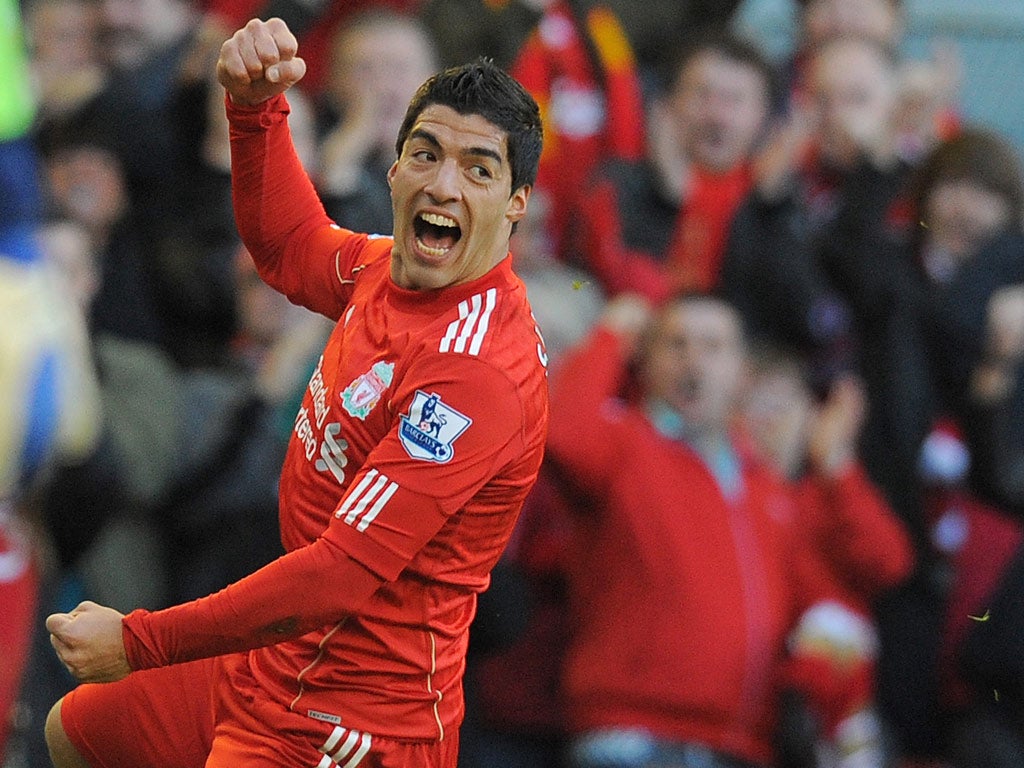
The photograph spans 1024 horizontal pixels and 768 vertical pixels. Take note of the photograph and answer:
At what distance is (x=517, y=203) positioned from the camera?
10.8ft

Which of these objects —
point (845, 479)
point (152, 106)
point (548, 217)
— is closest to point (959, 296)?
point (845, 479)

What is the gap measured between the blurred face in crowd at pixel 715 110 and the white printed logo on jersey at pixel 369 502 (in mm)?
3521

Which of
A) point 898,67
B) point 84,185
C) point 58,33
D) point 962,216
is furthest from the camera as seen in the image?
point 898,67

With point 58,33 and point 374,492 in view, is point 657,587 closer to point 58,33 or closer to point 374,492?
point 374,492

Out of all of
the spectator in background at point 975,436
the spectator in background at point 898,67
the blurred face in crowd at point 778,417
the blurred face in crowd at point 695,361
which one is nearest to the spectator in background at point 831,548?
the blurred face in crowd at point 778,417

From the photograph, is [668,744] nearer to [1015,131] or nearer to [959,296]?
[959,296]

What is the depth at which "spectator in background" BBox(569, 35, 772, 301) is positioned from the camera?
5.98 meters

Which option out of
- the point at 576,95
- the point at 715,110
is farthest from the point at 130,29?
the point at 715,110

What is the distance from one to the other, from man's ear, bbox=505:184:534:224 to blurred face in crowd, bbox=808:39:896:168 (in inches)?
133

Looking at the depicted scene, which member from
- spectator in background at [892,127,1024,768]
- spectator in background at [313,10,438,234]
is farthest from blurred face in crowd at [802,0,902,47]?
spectator in background at [313,10,438,234]

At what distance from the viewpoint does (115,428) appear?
4.93m

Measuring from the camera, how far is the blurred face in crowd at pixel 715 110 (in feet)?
20.8

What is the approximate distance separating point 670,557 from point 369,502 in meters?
2.30

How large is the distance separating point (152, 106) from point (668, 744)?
8.12 ft
